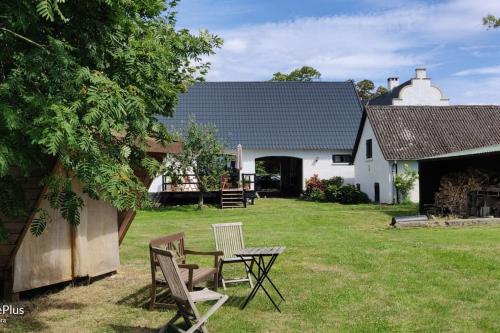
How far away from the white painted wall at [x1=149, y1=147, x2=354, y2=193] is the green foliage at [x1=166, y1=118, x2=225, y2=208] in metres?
7.89

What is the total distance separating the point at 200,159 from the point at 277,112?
11932mm

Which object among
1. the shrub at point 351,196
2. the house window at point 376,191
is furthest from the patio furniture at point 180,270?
the house window at point 376,191

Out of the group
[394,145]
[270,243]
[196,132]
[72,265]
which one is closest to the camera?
[72,265]

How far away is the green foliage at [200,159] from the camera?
24.5m

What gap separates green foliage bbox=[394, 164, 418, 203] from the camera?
2666 cm

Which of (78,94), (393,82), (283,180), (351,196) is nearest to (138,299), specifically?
(78,94)

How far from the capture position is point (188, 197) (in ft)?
91.5

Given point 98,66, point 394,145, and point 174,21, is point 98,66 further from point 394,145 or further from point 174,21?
point 394,145

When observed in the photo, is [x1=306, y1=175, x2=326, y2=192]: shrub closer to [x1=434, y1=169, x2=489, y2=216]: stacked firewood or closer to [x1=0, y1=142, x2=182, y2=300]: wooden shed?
[x1=434, y1=169, x2=489, y2=216]: stacked firewood

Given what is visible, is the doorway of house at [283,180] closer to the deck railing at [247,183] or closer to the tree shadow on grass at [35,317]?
the deck railing at [247,183]

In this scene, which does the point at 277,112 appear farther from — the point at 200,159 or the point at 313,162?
the point at 200,159

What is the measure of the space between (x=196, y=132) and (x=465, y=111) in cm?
1547

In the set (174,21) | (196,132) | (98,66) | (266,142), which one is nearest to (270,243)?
(174,21)

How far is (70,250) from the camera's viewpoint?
8555 millimetres
